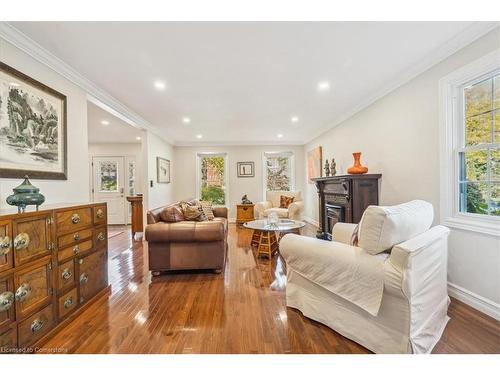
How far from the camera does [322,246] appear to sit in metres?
1.66

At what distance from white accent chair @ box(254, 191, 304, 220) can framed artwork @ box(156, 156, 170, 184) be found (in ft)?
8.09

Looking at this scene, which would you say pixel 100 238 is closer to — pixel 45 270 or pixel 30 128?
pixel 45 270

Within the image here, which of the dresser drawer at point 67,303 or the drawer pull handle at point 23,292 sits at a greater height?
the drawer pull handle at point 23,292

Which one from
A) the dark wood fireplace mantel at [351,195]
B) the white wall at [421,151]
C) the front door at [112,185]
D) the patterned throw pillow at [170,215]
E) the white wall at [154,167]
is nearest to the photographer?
the white wall at [421,151]

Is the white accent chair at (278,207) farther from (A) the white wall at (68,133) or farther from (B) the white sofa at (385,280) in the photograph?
(A) the white wall at (68,133)

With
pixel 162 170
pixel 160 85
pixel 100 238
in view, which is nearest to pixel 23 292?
pixel 100 238

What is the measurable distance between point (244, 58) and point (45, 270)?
2.46m

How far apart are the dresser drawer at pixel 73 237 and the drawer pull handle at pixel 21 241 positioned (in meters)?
0.27

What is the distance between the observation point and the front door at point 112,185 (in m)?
6.33

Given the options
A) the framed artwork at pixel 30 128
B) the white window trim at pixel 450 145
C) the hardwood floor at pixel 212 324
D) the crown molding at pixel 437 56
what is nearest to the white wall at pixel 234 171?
the crown molding at pixel 437 56

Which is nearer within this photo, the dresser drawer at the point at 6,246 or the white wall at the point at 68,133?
the dresser drawer at the point at 6,246

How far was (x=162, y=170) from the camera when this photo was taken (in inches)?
214

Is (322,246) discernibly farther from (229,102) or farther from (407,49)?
(229,102)

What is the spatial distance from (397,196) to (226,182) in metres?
4.62
